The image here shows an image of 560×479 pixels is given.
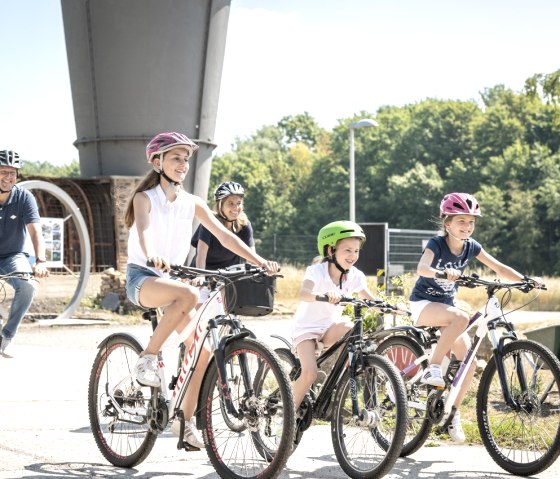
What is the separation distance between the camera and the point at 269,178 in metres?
89.4

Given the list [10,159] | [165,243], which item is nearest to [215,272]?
[165,243]

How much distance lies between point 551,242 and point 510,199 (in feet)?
21.6

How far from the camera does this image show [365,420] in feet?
18.4

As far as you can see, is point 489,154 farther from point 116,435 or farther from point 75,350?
point 116,435

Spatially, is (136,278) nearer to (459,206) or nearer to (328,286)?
(328,286)

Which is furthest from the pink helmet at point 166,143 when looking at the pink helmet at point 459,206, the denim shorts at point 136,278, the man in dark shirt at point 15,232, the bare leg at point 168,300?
the man in dark shirt at point 15,232

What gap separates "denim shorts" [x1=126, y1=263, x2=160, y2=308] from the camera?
224 inches

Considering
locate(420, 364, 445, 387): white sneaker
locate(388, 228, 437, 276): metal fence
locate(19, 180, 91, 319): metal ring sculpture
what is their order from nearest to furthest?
locate(420, 364, 445, 387): white sneaker → locate(19, 180, 91, 319): metal ring sculpture → locate(388, 228, 437, 276): metal fence

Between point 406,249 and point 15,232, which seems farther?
point 406,249

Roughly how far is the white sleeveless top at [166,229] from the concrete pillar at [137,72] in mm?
17375

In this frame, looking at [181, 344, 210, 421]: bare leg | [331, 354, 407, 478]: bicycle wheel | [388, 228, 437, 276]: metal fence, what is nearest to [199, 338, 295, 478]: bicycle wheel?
[181, 344, 210, 421]: bare leg

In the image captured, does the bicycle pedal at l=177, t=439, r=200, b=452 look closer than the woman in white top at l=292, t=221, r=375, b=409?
Yes

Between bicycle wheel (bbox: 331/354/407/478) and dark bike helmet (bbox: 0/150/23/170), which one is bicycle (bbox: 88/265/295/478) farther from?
dark bike helmet (bbox: 0/150/23/170)

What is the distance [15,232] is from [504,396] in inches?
167
